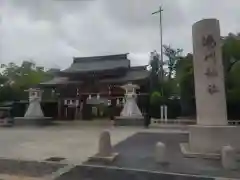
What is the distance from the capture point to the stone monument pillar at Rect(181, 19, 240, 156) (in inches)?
319

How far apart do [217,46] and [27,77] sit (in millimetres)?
37783

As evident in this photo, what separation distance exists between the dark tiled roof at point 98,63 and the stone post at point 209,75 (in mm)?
19674

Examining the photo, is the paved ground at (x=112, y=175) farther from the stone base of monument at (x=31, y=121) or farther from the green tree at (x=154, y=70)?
the green tree at (x=154, y=70)

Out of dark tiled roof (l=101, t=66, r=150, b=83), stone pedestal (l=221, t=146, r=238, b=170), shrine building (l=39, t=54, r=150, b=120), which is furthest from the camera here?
shrine building (l=39, t=54, r=150, b=120)

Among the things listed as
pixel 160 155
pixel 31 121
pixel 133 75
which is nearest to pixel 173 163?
pixel 160 155

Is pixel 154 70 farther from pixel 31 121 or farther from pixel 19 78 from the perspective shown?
pixel 19 78

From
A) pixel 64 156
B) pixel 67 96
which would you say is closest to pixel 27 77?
pixel 67 96

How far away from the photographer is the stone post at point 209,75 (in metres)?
8.48

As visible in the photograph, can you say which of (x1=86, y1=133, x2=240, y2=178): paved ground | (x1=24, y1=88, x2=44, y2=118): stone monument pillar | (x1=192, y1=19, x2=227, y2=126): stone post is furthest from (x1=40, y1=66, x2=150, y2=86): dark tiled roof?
(x1=86, y1=133, x2=240, y2=178): paved ground

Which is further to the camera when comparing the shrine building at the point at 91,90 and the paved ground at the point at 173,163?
the shrine building at the point at 91,90

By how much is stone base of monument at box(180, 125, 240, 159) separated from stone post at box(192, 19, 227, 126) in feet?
1.06

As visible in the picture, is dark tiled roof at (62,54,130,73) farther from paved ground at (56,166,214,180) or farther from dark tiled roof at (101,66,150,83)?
paved ground at (56,166,214,180)

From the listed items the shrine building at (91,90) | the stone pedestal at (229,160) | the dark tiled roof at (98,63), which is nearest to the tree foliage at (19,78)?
the shrine building at (91,90)

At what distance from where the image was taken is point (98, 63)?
32.1m
